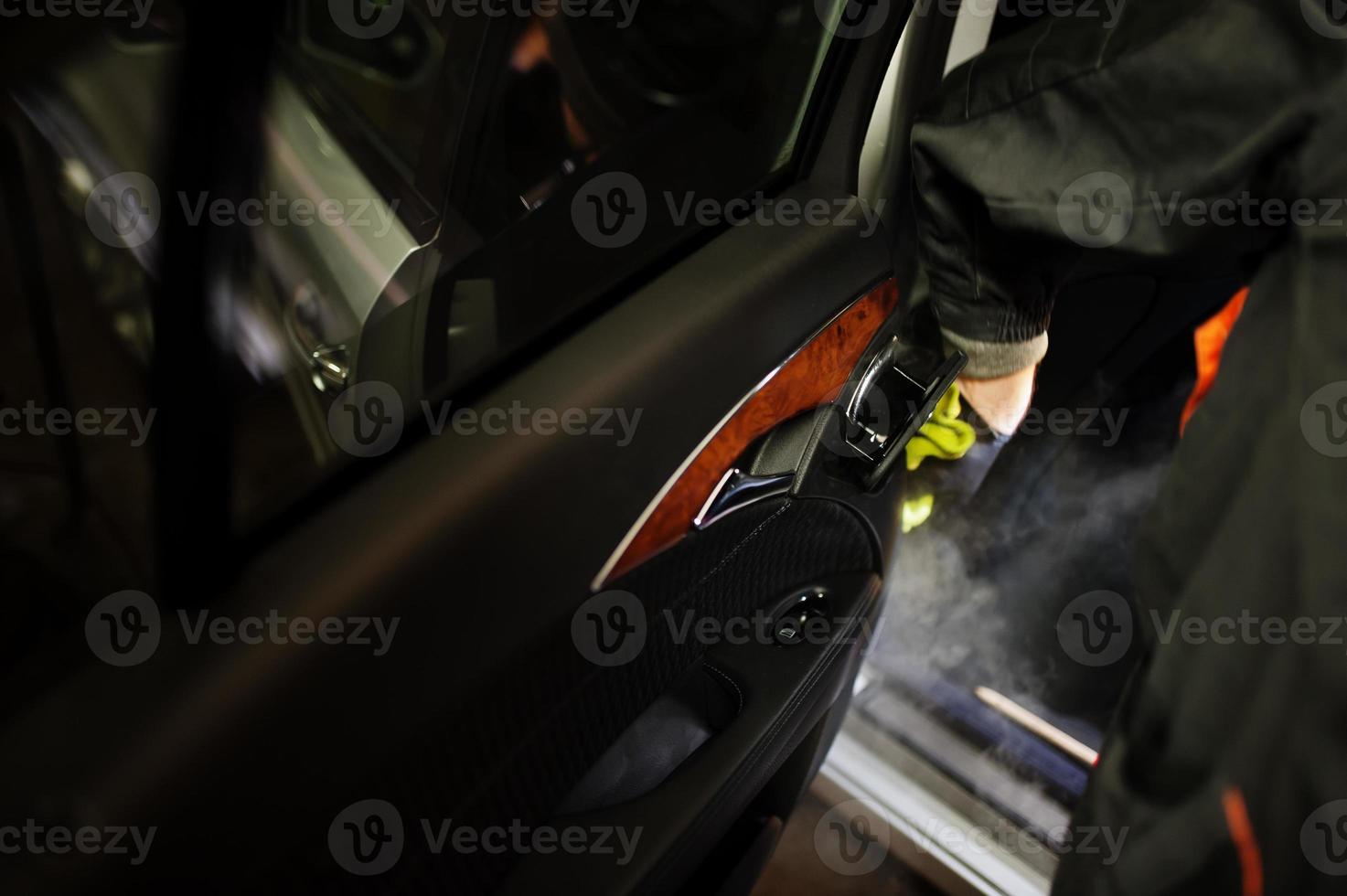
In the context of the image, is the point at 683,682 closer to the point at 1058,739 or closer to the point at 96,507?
the point at 96,507

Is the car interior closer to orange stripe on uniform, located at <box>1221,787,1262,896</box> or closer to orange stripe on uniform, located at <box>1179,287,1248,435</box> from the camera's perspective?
orange stripe on uniform, located at <box>1179,287,1248,435</box>

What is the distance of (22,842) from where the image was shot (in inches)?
20.2

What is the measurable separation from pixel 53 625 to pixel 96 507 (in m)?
0.08

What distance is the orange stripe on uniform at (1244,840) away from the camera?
541mm

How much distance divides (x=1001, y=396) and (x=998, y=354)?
0.10 meters

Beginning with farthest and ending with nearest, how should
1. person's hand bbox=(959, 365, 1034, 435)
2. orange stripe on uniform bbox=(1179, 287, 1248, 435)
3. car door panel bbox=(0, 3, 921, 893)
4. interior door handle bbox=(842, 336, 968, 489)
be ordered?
person's hand bbox=(959, 365, 1034, 435) → orange stripe on uniform bbox=(1179, 287, 1248, 435) → interior door handle bbox=(842, 336, 968, 489) → car door panel bbox=(0, 3, 921, 893)

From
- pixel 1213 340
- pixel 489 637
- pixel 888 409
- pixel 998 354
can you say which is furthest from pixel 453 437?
pixel 1213 340

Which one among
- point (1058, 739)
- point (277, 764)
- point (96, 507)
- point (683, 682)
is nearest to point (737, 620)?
point (683, 682)

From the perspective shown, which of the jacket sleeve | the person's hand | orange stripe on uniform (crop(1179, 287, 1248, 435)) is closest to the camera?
the jacket sleeve

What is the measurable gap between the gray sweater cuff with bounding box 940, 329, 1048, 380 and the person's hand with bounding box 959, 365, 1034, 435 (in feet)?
0.05

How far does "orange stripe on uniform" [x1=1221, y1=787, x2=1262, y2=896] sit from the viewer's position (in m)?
0.54

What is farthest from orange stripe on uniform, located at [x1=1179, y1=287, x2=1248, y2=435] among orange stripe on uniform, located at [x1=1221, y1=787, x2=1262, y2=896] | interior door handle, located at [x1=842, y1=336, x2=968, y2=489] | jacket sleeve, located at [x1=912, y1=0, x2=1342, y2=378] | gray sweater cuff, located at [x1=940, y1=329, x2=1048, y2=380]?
orange stripe on uniform, located at [x1=1221, y1=787, x2=1262, y2=896]

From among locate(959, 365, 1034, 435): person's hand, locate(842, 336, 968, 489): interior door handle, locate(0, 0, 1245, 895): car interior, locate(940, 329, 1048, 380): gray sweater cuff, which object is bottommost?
locate(959, 365, 1034, 435): person's hand

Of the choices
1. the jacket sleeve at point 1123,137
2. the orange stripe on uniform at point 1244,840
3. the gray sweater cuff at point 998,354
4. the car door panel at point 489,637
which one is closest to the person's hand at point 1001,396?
the gray sweater cuff at point 998,354
